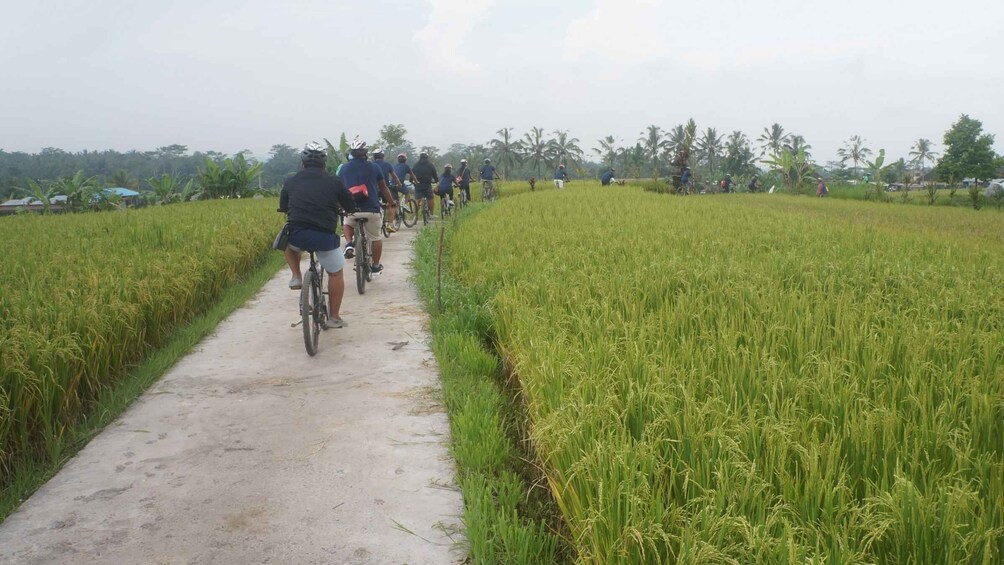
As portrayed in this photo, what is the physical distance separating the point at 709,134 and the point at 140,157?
241 ft

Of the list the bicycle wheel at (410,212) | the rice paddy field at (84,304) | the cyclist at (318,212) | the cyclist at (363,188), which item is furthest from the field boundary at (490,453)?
the bicycle wheel at (410,212)

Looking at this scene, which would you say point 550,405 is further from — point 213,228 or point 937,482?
point 213,228

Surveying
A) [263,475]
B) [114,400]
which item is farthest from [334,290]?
[263,475]

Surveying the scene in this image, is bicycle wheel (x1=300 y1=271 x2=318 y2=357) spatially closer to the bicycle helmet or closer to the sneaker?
the sneaker

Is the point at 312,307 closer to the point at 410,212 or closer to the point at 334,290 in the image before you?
the point at 334,290

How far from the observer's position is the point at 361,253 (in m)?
7.31

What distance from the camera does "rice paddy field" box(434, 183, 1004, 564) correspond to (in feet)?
5.88

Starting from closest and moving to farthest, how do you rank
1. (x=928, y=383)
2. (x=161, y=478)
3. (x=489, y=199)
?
1. (x=928, y=383)
2. (x=161, y=478)
3. (x=489, y=199)

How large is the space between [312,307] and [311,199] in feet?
2.89

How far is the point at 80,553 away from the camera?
241 cm

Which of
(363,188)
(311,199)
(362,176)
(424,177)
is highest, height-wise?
(424,177)

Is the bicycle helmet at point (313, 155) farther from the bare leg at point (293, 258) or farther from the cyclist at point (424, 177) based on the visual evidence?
the cyclist at point (424, 177)

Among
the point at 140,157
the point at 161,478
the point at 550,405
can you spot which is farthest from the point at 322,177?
the point at 140,157

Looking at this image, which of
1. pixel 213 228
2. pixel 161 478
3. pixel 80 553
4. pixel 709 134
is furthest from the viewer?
pixel 709 134
